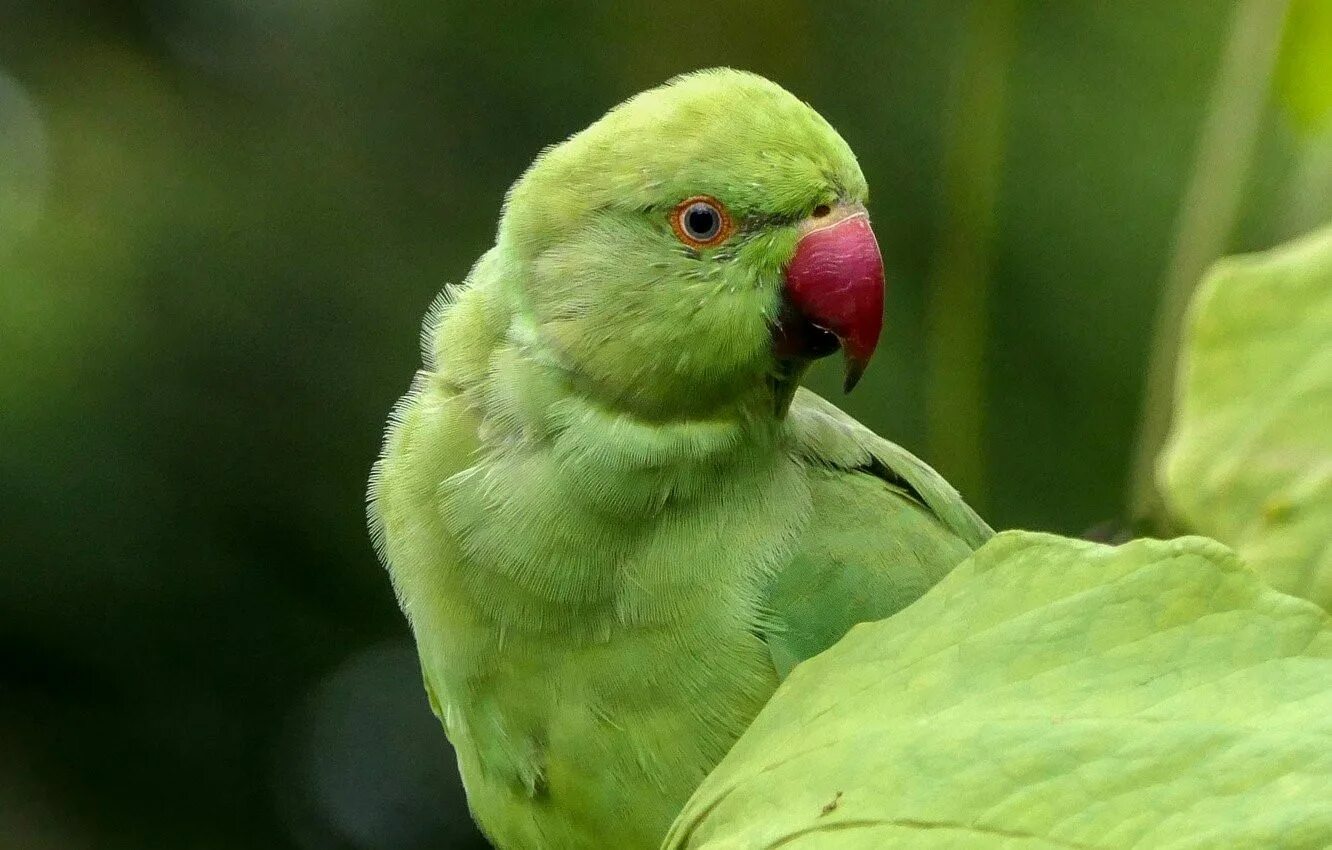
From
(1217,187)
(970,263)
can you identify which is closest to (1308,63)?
(1217,187)

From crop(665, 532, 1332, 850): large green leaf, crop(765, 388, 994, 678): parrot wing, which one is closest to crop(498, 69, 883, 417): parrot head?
crop(765, 388, 994, 678): parrot wing

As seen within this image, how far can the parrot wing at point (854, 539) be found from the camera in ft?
4.55

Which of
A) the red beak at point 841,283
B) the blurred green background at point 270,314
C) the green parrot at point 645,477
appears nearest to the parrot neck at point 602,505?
the green parrot at point 645,477

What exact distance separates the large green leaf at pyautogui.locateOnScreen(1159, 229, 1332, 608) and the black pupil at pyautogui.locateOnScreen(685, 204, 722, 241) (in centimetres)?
47

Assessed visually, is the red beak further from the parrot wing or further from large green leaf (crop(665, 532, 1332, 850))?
large green leaf (crop(665, 532, 1332, 850))

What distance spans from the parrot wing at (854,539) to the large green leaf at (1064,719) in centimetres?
47

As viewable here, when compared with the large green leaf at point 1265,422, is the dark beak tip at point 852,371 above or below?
below

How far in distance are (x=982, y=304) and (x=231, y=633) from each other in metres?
1.86

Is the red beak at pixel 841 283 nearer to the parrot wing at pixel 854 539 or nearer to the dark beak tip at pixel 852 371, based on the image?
the dark beak tip at pixel 852 371

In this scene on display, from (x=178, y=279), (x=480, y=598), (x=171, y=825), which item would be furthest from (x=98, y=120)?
(x=480, y=598)

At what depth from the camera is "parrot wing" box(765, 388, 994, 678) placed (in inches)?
54.6

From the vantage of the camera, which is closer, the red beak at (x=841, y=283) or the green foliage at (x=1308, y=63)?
the red beak at (x=841, y=283)

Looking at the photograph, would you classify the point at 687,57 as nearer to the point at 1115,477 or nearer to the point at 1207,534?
the point at 1115,477

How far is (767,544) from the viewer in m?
1.40
